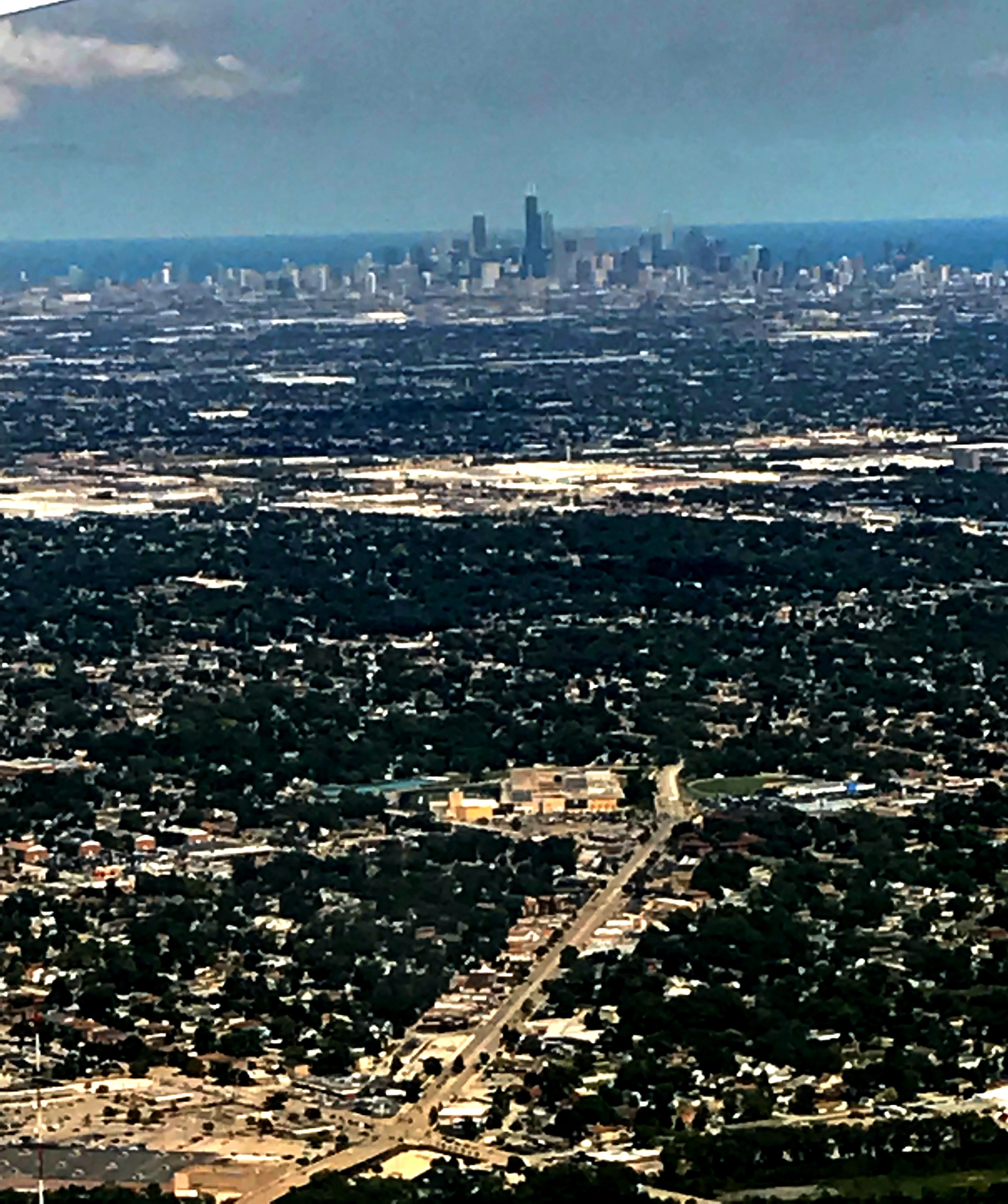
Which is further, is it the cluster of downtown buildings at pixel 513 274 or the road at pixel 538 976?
the cluster of downtown buildings at pixel 513 274

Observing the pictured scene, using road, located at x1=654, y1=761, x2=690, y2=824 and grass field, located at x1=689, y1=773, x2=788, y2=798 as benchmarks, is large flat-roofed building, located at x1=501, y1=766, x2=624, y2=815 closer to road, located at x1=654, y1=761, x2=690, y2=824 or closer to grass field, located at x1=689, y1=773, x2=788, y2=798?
road, located at x1=654, y1=761, x2=690, y2=824

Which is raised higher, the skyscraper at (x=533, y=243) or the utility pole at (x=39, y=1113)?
the skyscraper at (x=533, y=243)

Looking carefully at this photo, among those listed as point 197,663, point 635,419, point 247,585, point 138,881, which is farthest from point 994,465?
point 138,881

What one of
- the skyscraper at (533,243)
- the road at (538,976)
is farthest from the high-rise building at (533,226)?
the road at (538,976)

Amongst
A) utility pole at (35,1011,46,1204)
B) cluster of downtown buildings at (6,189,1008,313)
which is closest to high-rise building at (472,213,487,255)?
cluster of downtown buildings at (6,189,1008,313)

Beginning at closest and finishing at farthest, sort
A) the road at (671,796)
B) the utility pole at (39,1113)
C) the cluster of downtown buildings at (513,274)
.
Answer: the utility pole at (39,1113) → the road at (671,796) → the cluster of downtown buildings at (513,274)

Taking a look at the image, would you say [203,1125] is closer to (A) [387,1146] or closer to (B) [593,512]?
(A) [387,1146]

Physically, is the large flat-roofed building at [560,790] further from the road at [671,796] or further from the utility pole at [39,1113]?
the utility pole at [39,1113]
